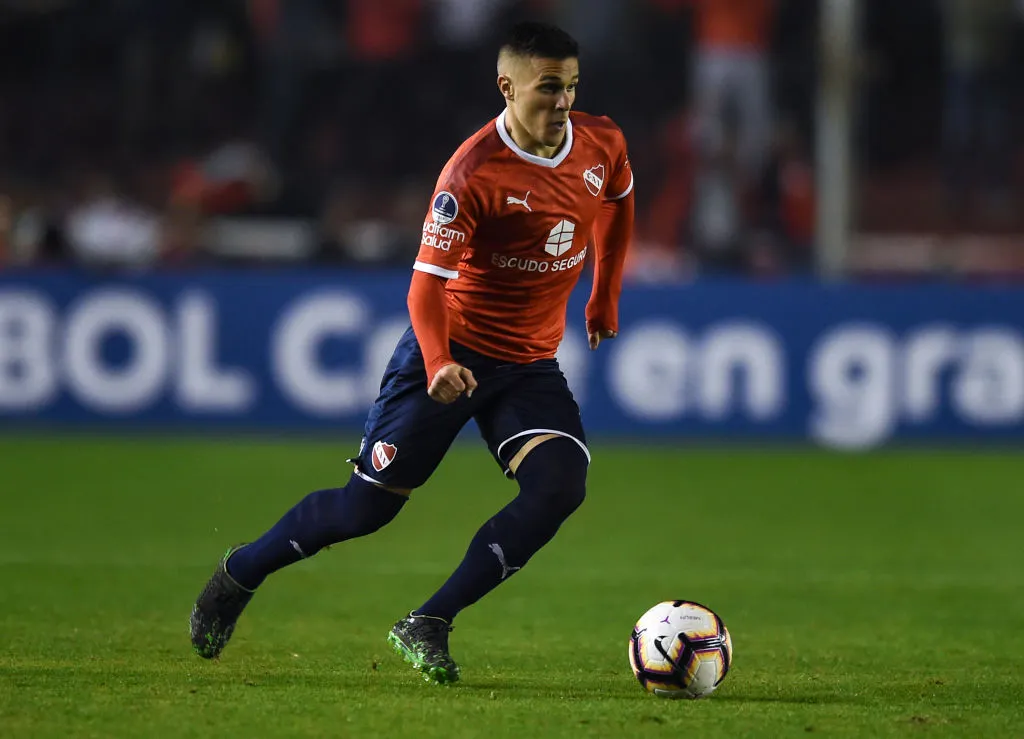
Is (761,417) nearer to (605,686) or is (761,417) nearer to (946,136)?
(946,136)

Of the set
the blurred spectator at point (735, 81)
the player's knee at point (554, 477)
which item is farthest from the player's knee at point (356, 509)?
the blurred spectator at point (735, 81)

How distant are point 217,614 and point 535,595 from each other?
2.26 m

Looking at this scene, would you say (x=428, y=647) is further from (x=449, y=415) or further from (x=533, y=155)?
(x=533, y=155)

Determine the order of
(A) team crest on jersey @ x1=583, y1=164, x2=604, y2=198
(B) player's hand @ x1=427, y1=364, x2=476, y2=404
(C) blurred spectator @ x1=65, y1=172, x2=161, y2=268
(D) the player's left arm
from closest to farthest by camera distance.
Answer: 1. (B) player's hand @ x1=427, y1=364, x2=476, y2=404
2. (A) team crest on jersey @ x1=583, y1=164, x2=604, y2=198
3. (D) the player's left arm
4. (C) blurred spectator @ x1=65, y1=172, x2=161, y2=268

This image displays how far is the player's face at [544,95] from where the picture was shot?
5.41 metres

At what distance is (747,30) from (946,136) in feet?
7.10

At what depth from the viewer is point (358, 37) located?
52.7ft

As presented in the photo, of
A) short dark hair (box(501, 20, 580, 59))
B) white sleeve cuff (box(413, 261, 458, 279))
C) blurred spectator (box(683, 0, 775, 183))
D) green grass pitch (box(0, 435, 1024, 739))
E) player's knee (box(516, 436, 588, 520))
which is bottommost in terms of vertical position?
green grass pitch (box(0, 435, 1024, 739))

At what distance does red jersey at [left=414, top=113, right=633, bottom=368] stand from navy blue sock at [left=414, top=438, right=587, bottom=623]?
457mm

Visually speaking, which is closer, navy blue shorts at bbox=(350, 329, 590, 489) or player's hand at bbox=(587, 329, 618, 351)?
navy blue shorts at bbox=(350, 329, 590, 489)

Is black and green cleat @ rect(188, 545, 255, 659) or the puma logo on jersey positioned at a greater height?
the puma logo on jersey

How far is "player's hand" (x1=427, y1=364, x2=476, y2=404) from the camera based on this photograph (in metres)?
5.20

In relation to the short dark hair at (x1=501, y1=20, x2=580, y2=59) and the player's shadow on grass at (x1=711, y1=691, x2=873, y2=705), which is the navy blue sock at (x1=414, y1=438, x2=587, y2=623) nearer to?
the player's shadow on grass at (x1=711, y1=691, x2=873, y2=705)

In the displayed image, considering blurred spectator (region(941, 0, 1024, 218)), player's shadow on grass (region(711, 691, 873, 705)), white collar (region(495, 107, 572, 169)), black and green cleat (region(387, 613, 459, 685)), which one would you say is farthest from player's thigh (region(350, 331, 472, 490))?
blurred spectator (region(941, 0, 1024, 218))
